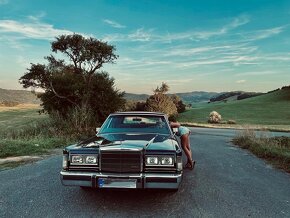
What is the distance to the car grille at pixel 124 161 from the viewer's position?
16.7ft

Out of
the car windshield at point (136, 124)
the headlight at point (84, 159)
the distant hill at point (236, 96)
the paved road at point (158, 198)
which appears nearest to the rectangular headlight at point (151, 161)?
the paved road at point (158, 198)

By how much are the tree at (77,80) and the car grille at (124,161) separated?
20847 millimetres

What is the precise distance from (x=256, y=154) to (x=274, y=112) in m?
66.1

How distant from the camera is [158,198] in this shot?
5848mm

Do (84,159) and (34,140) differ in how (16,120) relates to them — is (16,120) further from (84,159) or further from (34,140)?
(84,159)

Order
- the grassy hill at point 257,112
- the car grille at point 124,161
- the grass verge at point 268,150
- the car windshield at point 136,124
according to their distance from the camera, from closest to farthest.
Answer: the car grille at point 124,161 < the car windshield at point 136,124 < the grass verge at point 268,150 < the grassy hill at point 257,112

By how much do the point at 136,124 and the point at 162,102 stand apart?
160ft

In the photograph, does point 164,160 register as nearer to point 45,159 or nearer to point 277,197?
point 277,197

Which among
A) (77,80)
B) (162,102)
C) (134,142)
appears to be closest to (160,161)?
(134,142)

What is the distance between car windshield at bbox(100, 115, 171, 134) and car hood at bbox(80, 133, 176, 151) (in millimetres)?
388

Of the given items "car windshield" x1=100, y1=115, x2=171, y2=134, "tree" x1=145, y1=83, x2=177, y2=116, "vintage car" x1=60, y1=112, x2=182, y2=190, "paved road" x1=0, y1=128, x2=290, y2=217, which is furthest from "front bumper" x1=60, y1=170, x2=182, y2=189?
"tree" x1=145, y1=83, x2=177, y2=116

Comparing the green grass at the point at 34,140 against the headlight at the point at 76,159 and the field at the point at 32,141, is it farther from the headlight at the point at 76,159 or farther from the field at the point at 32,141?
the headlight at the point at 76,159

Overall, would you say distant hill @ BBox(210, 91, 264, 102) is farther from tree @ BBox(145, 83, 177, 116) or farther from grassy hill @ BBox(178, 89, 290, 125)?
tree @ BBox(145, 83, 177, 116)

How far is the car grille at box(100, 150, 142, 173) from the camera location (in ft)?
16.7
